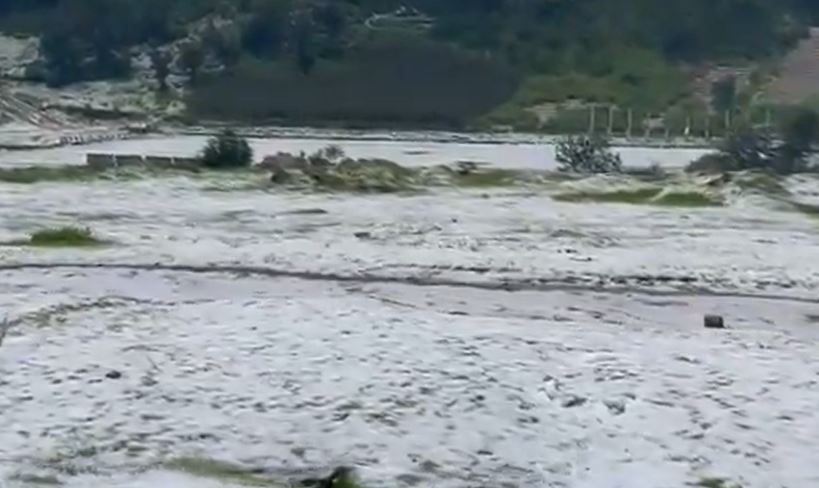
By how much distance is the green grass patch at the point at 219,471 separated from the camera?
52.3ft

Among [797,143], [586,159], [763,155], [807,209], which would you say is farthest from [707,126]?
[807,209]

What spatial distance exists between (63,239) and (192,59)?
420 ft

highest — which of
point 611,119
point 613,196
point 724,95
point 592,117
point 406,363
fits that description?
point 406,363

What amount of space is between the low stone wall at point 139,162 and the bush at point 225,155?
619mm

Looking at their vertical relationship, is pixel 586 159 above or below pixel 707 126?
above

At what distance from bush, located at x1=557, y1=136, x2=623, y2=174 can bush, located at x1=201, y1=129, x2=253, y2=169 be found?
17287 mm

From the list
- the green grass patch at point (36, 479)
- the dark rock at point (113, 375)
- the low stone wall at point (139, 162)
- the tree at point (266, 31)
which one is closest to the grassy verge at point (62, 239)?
the dark rock at point (113, 375)

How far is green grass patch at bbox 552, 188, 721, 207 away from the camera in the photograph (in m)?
62.2

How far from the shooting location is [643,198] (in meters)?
64.2

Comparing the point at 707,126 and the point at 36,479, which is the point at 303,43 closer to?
the point at 707,126

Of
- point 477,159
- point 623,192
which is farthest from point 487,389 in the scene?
point 477,159

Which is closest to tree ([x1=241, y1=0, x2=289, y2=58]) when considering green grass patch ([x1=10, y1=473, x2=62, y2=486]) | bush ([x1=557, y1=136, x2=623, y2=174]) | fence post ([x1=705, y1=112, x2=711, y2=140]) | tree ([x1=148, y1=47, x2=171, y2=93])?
tree ([x1=148, y1=47, x2=171, y2=93])

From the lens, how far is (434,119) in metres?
152

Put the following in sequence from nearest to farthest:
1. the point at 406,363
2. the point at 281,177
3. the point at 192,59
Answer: the point at 406,363 → the point at 281,177 → the point at 192,59
